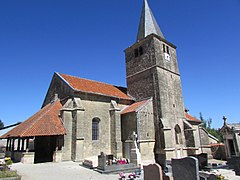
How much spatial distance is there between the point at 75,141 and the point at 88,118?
A: 8.96ft

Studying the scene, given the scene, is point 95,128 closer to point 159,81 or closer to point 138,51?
point 159,81

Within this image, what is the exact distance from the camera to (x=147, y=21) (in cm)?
2516

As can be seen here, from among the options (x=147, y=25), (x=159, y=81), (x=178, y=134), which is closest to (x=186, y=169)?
(x=159, y=81)

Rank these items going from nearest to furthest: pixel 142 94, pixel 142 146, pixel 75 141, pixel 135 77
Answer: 1. pixel 75 141
2. pixel 142 146
3. pixel 142 94
4. pixel 135 77

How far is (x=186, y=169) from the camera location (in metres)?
6.77

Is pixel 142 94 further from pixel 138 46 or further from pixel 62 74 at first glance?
pixel 62 74

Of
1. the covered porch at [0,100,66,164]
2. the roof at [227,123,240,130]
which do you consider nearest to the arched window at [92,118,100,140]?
the covered porch at [0,100,66,164]

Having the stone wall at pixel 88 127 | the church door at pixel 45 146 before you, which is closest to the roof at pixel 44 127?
the stone wall at pixel 88 127

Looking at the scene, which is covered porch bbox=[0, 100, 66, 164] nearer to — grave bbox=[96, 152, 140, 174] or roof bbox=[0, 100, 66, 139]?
roof bbox=[0, 100, 66, 139]

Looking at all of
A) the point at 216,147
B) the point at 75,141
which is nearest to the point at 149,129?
the point at 75,141

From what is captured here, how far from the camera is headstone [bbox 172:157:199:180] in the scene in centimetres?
639

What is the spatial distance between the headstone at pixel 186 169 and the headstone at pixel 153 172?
25.0 inches

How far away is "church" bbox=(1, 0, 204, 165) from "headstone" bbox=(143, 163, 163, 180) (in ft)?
29.0

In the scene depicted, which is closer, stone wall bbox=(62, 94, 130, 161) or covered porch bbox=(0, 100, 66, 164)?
covered porch bbox=(0, 100, 66, 164)
